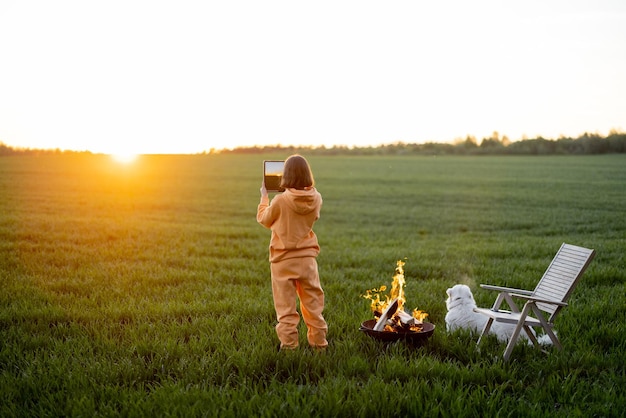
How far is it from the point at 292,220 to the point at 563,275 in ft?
10.6

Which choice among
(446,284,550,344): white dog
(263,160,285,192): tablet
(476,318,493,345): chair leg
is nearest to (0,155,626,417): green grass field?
(476,318,493,345): chair leg

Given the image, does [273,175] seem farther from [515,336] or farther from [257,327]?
[515,336]

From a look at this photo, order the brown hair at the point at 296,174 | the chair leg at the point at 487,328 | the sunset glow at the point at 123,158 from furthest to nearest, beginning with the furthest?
the sunset glow at the point at 123,158
the chair leg at the point at 487,328
the brown hair at the point at 296,174

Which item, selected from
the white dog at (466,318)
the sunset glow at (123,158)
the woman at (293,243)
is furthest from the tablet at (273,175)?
the sunset glow at (123,158)

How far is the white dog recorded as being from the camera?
6676mm

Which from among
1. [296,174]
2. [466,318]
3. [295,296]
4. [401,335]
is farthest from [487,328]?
[296,174]

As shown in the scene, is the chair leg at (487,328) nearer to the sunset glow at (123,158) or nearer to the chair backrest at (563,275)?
the chair backrest at (563,275)

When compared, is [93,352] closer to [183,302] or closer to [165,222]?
[183,302]

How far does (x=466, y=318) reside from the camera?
22.6 feet

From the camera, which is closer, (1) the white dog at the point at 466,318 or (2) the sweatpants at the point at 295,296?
(2) the sweatpants at the point at 295,296

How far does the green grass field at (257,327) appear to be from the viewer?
16.4 feet

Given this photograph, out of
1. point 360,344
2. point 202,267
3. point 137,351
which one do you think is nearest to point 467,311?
point 360,344

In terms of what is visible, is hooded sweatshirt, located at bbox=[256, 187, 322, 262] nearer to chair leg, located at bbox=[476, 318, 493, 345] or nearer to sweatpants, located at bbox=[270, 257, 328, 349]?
sweatpants, located at bbox=[270, 257, 328, 349]

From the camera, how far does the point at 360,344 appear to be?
6.49 meters
